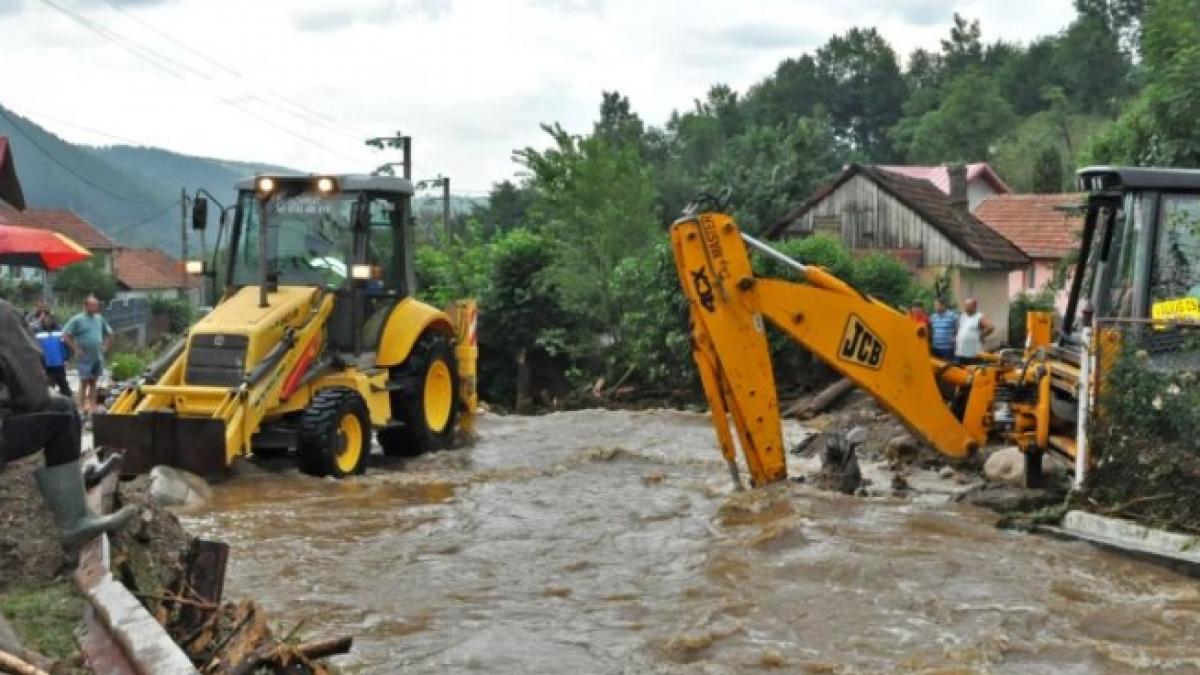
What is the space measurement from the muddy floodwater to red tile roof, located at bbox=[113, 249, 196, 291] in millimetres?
61354

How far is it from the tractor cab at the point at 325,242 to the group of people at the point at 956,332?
321 inches

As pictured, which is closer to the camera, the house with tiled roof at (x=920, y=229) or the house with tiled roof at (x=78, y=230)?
the house with tiled roof at (x=920, y=229)

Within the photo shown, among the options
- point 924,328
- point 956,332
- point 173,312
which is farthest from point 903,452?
point 173,312

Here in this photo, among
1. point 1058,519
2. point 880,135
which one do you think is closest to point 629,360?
point 1058,519

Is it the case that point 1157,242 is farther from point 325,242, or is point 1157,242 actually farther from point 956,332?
point 956,332

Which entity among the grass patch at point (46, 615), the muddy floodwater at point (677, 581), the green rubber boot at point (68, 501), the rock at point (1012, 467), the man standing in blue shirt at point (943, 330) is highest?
the man standing in blue shirt at point (943, 330)

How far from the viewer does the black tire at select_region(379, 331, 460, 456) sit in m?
14.3

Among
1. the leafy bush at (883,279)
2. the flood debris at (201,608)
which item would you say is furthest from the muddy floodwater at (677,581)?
the leafy bush at (883,279)

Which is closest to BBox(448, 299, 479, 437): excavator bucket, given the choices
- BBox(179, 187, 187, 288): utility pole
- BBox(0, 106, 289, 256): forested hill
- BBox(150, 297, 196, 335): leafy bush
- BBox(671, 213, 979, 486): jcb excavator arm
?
BBox(179, 187, 187, 288): utility pole

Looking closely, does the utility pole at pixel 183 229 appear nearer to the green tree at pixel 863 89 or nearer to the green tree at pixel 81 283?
the green tree at pixel 81 283

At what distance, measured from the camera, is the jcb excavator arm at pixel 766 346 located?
34.9 feet

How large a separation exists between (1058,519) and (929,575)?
1.55 meters

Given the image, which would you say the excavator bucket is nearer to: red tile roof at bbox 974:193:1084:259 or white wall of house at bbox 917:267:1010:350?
white wall of house at bbox 917:267:1010:350

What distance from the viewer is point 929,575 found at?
8773mm
